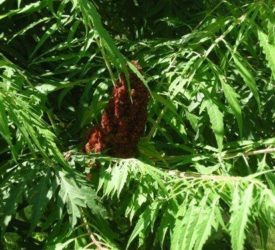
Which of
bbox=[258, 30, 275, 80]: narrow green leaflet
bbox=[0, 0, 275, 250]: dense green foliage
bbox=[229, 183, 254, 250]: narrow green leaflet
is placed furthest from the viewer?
bbox=[258, 30, 275, 80]: narrow green leaflet

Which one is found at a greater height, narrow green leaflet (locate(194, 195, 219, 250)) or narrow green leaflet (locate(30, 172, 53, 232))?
narrow green leaflet (locate(30, 172, 53, 232))

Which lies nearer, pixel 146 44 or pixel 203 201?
pixel 203 201

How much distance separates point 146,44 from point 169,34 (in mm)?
526

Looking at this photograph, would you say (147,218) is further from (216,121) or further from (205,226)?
(216,121)

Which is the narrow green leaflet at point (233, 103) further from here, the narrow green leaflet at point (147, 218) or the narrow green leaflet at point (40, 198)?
Result: the narrow green leaflet at point (40, 198)

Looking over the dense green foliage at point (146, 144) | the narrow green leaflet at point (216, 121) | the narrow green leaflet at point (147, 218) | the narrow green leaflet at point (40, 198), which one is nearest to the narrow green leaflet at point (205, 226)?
the dense green foliage at point (146, 144)

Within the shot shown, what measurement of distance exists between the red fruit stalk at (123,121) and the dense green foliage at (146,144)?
0.07 meters

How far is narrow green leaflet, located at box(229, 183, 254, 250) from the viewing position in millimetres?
1621

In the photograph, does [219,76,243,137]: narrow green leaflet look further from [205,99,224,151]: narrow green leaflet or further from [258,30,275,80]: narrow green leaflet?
[258,30,275,80]: narrow green leaflet

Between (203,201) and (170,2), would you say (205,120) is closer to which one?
(203,201)

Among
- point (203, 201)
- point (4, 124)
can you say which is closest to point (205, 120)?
point (203, 201)

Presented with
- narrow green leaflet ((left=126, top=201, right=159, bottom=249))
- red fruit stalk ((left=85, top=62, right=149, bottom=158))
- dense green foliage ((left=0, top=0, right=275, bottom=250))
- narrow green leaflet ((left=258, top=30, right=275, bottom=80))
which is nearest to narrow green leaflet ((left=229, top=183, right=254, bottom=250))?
dense green foliage ((left=0, top=0, right=275, bottom=250))

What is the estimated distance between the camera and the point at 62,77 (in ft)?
9.57

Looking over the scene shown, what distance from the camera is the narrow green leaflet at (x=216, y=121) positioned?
210cm
